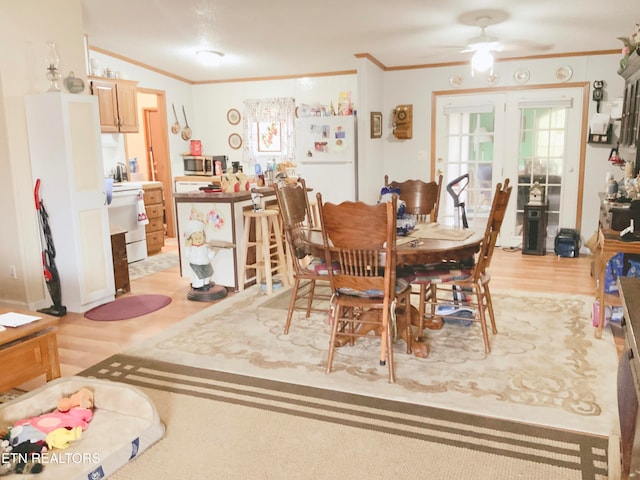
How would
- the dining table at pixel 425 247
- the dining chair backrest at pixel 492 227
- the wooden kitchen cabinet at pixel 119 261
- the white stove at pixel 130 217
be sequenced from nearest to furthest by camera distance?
the dining table at pixel 425 247 < the dining chair backrest at pixel 492 227 < the wooden kitchen cabinet at pixel 119 261 < the white stove at pixel 130 217

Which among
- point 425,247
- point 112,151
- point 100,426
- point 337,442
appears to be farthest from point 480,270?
point 112,151

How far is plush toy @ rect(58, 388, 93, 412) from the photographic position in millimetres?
2365

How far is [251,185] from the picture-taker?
16.9ft

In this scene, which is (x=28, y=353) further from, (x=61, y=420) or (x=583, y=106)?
(x=583, y=106)

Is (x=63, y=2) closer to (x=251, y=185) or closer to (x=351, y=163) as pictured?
(x=251, y=185)

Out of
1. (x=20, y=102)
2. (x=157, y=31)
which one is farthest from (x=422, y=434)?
(x=157, y=31)

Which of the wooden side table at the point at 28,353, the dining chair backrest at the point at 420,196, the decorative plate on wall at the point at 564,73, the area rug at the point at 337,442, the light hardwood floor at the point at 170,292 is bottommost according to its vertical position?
the area rug at the point at 337,442

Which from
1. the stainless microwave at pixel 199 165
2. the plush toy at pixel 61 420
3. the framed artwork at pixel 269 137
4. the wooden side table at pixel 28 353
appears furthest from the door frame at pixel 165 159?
the plush toy at pixel 61 420

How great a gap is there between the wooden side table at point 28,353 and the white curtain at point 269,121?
5450 millimetres

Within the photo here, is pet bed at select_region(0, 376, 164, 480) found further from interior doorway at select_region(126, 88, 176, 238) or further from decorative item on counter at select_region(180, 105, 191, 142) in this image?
decorative item on counter at select_region(180, 105, 191, 142)

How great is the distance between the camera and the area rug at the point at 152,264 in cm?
554

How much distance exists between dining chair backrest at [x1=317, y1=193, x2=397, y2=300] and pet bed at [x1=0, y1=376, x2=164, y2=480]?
3.92ft

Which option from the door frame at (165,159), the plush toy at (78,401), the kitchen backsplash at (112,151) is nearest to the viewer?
the plush toy at (78,401)

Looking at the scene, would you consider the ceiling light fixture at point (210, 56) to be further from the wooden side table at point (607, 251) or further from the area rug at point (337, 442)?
the wooden side table at point (607, 251)
